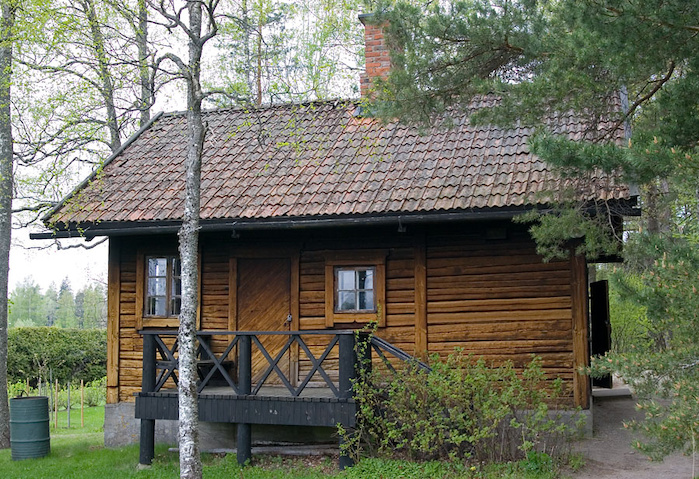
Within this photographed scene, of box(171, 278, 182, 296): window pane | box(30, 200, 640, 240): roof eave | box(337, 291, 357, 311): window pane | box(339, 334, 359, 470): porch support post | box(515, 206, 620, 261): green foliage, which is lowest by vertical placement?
box(339, 334, 359, 470): porch support post

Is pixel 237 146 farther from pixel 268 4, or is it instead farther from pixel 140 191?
pixel 268 4

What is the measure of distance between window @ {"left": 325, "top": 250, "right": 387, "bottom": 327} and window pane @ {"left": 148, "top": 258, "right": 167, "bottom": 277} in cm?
275

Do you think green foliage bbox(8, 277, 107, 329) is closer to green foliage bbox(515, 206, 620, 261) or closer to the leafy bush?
the leafy bush

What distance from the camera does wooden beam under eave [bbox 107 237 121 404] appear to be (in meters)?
11.9

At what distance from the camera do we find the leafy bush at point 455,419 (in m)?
8.58

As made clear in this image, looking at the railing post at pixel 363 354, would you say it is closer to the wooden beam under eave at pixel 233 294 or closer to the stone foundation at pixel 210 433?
the stone foundation at pixel 210 433

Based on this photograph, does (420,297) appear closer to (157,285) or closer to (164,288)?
(164,288)

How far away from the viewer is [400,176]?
11328 millimetres

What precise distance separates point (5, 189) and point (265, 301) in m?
4.88

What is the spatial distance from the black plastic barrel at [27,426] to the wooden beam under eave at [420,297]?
218 inches

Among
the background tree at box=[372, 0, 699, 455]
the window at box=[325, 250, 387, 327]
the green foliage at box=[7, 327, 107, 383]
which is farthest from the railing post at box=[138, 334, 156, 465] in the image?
the green foliage at box=[7, 327, 107, 383]

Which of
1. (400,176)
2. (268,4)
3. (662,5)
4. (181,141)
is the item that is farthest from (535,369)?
(181,141)

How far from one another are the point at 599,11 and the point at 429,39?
2.41m

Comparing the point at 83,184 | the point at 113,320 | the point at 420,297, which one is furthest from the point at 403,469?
the point at 83,184
